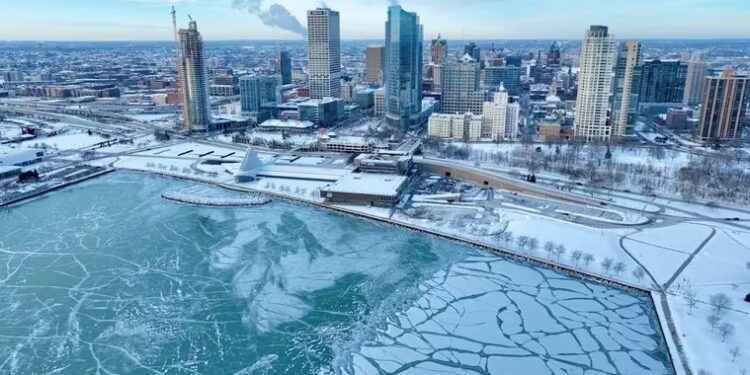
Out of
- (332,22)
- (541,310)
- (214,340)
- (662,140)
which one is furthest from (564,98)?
(214,340)

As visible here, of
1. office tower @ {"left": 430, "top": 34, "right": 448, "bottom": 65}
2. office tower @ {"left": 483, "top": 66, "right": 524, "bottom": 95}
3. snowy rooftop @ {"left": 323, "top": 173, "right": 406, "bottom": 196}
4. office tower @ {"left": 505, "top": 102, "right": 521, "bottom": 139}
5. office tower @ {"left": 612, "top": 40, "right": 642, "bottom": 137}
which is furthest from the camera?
office tower @ {"left": 430, "top": 34, "right": 448, "bottom": 65}

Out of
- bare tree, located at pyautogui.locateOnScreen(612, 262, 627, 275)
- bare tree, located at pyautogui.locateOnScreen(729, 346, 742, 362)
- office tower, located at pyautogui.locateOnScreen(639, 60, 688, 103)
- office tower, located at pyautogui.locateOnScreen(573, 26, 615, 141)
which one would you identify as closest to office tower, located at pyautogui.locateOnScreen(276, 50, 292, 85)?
office tower, located at pyautogui.locateOnScreen(573, 26, 615, 141)

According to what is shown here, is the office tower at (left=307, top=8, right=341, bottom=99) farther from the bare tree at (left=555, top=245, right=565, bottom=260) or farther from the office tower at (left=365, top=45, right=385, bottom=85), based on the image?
the bare tree at (left=555, top=245, right=565, bottom=260)

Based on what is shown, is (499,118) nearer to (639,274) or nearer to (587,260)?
(587,260)

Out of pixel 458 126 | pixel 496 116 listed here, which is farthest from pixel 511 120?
pixel 458 126

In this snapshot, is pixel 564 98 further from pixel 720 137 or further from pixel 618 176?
pixel 618 176

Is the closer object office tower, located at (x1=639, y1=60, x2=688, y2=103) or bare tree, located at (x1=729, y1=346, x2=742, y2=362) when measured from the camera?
bare tree, located at (x1=729, y1=346, x2=742, y2=362)

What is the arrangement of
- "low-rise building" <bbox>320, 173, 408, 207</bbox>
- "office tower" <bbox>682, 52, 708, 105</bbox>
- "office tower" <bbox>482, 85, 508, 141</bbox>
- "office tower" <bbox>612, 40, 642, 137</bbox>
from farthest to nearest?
"office tower" <bbox>682, 52, 708, 105</bbox>, "office tower" <bbox>482, 85, 508, 141</bbox>, "office tower" <bbox>612, 40, 642, 137</bbox>, "low-rise building" <bbox>320, 173, 408, 207</bbox>
